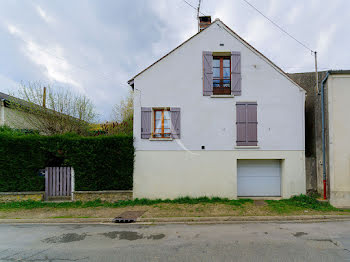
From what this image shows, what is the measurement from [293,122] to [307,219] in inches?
166

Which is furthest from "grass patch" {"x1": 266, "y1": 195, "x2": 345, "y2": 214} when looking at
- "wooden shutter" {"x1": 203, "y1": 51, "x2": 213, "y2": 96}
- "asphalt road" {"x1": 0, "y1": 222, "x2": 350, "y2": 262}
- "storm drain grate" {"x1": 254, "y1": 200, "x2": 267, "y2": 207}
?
"wooden shutter" {"x1": 203, "y1": 51, "x2": 213, "y2": 96}

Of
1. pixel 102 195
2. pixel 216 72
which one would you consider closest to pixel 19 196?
pixel 102 195

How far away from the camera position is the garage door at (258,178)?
337 inches

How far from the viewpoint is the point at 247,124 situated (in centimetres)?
837

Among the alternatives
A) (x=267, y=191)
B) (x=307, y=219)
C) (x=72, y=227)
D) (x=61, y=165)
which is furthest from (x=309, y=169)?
(x=61, y=165)

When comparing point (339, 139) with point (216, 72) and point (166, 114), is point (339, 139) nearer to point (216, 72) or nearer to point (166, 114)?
point (216, 72)

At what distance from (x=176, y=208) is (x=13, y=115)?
1396 centimetres

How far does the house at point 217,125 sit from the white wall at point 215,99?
5 centimetres

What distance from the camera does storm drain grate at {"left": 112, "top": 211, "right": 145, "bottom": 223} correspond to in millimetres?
6188

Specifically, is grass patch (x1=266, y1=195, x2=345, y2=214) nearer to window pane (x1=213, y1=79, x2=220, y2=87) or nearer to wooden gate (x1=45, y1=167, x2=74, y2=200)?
window pane (x1=213, y1=79, x2=220, y2=87)

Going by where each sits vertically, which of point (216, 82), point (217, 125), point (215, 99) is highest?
point (216, 82)

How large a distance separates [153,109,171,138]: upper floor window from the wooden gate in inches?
175

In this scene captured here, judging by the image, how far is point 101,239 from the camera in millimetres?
4801

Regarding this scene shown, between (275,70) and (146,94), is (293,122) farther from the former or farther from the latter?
(146,94)
